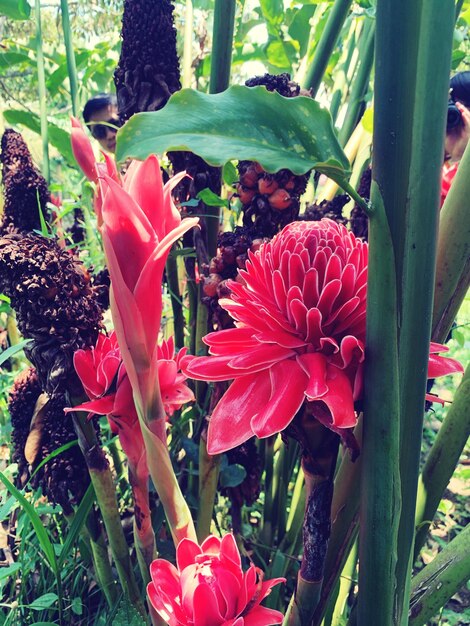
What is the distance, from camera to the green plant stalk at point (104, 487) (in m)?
0.52

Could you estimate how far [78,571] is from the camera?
0.86 metres

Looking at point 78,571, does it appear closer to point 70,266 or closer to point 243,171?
point 70,266

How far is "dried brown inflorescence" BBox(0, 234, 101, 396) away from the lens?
18.9 inches

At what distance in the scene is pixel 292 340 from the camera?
14.4 inches

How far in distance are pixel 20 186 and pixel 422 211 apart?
77cm

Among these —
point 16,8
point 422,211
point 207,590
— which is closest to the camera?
point 422,211

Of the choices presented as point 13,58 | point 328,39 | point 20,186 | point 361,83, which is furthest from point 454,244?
point 13,58

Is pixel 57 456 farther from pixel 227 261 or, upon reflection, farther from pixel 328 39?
pixel 328 39

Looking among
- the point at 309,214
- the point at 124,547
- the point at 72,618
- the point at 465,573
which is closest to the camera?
the point at 465,573

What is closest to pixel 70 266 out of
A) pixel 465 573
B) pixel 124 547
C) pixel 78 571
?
pixel 124 547

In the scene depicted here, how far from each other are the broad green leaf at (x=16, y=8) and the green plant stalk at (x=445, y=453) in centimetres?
124

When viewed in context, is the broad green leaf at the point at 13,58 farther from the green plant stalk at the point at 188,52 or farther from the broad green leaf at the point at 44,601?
the broad green leaf at the point at 44,601

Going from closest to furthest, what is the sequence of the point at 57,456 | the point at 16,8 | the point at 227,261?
the point at 227,261
the point at 57,456
the point at 16,8

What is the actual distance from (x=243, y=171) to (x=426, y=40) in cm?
28
